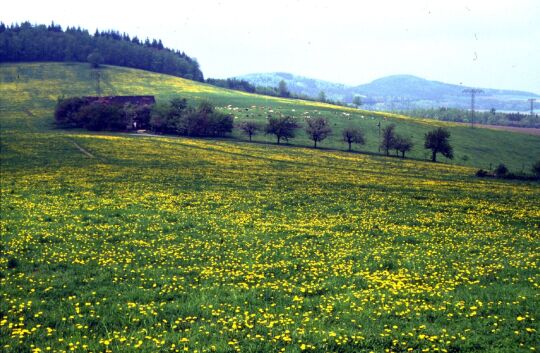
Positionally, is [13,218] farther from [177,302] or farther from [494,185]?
[494,185]

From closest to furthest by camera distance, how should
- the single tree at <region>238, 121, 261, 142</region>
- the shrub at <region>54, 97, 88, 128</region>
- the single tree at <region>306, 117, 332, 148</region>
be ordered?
1. the single tree at <region>306, 117, 332, 148</region>
2. the single tree at <region>238, 121, 261, 142</region>
3. the shrub at <region>54, 97, 88, 128</region>

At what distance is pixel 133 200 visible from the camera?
32656 mm

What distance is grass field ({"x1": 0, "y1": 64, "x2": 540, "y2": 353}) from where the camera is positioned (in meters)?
11.4

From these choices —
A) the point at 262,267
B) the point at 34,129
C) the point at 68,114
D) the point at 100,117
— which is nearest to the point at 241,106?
the point at 100,117

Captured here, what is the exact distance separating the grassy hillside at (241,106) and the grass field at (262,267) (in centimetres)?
6615

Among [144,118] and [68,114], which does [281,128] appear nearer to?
[144,118]

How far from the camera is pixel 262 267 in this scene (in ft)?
57.2

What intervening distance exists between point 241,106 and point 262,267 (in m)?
135

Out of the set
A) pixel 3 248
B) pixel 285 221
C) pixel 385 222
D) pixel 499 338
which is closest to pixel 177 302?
pixel 499 338

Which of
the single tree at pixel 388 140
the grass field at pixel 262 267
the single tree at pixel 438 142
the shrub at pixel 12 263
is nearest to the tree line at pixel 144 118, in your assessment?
the single tree at pixel 388 140

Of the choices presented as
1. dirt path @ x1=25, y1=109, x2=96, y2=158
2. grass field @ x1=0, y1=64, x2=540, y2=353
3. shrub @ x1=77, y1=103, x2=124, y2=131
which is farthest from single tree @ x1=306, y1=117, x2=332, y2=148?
grass field @ x1=0, y1=64, x2=540, y2=353

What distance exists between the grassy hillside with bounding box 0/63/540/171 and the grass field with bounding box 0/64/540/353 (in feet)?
217

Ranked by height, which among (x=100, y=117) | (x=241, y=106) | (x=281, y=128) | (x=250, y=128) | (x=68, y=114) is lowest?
(x=281, y=128)

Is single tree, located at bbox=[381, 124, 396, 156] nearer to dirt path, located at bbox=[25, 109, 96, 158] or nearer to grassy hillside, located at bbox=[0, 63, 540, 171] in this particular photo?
grassy hillside, located at bbox=[0, 63, 540, 171]
